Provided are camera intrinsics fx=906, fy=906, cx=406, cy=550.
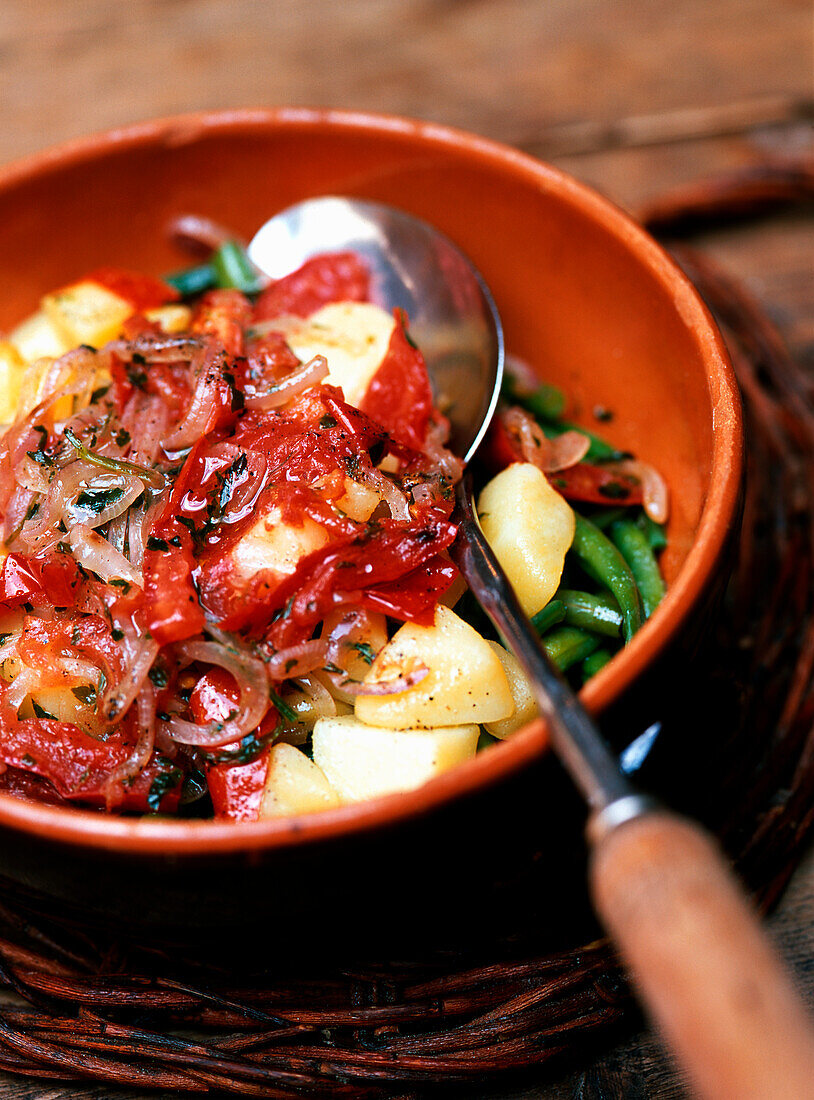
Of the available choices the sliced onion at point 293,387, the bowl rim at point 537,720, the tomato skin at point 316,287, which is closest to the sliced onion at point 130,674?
the bowl rim at point 537,720

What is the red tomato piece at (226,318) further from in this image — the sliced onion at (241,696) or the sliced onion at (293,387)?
the sliced onion at (241,696)

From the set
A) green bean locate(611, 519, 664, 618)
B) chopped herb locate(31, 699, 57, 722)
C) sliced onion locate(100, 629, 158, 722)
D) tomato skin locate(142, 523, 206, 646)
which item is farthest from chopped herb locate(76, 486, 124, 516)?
green bean locate(611, 519, 664, 618)

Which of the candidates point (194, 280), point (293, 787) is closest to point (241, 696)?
point (293, 787)

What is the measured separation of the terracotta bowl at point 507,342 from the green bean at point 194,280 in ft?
0.52

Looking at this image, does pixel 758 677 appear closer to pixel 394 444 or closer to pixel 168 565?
pixel 394 444

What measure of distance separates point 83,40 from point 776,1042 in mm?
5468

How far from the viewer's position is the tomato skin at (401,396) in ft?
8.86

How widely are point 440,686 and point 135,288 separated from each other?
6.27ft

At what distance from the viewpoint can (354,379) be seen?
2.73m

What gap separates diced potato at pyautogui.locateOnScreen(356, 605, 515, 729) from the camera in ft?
7.04

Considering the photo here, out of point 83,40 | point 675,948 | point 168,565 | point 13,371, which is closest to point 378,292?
point 13,371

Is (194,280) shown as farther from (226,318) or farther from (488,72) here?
(488,72)

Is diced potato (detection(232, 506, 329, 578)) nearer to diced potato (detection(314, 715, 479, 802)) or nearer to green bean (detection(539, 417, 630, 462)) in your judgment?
diced potato (detection(314, 715, 479, 802))

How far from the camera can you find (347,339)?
2.88 m
